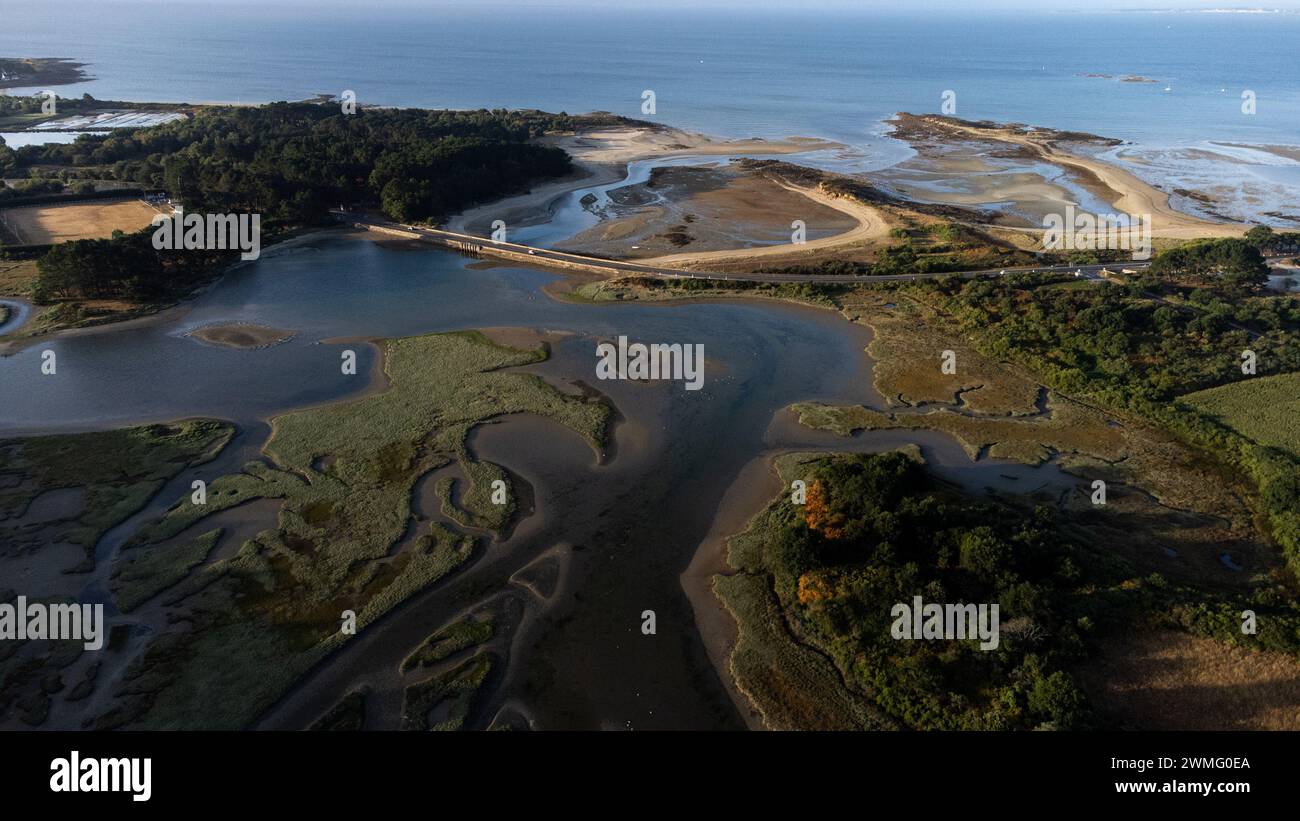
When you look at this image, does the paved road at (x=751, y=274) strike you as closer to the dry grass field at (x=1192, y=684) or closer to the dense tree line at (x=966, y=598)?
the dense tree line at (x=966, y=598)

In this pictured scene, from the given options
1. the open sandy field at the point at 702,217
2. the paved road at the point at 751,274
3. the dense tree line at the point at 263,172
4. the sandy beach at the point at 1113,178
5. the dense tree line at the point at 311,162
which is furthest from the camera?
the sandy beach at the point at 1113,178

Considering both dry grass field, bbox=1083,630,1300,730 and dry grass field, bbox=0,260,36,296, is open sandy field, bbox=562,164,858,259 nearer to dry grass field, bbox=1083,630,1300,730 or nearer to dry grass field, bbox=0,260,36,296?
dry grass field, bbox=0,260,36,296

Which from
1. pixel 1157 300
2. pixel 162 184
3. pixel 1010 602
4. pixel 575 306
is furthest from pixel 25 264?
pixel 1157 300

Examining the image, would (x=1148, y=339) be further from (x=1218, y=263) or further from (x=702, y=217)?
(x=702, y=217)

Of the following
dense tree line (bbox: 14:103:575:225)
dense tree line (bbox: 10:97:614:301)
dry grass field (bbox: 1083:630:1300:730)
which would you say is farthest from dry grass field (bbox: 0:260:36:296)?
dry grass field (bbox: 1083:630:1300:730)

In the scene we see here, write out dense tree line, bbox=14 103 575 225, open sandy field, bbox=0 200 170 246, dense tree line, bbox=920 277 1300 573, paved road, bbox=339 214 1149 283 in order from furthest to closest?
dense tree line, bbox=14 103 575 225 < open sandy field, bbox=0 200 170 246 < paved road, bbox=339 214 1149 283 < dense tree line, bbox=920 277 1300 573

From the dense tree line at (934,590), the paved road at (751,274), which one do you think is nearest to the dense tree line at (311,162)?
the paved road at (751,274)

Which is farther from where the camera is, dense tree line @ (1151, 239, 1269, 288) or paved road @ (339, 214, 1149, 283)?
paved road @ (339, 214, 1149, 283)

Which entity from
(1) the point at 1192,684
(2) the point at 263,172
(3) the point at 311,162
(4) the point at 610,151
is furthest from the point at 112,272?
(4) the point at 610,151

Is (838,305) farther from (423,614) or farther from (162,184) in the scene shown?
(162,184)
